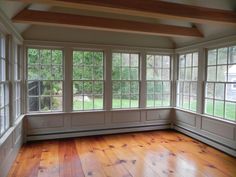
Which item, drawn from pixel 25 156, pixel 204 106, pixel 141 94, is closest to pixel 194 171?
pixel 204 106

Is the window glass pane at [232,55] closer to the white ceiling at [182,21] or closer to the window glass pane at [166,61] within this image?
the white ceiling at [182,21]

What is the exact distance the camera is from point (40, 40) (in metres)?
4.11

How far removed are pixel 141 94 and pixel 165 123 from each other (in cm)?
106

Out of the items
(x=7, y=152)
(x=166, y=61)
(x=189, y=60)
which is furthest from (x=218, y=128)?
(x=7, y=152)

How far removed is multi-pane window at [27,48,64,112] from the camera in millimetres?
4195

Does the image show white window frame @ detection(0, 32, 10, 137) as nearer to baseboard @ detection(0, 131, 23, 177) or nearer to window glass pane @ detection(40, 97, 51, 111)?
baseboard @ detection(0, 131, 23, 177)

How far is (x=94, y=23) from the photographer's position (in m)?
3.51

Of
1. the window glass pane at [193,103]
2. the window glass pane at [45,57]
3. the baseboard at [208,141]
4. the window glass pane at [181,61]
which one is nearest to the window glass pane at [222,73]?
the window glass pane at [193,103]

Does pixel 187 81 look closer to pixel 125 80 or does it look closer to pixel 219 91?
pixel 219 91

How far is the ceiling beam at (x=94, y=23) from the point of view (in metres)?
3.15

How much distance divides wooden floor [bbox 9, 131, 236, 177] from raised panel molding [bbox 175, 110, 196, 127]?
16.0 inches

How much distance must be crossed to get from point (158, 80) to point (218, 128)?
6.23ft

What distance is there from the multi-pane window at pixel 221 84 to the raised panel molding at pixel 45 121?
3.25 metres

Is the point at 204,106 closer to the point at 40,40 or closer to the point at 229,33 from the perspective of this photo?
the point at 229,33
